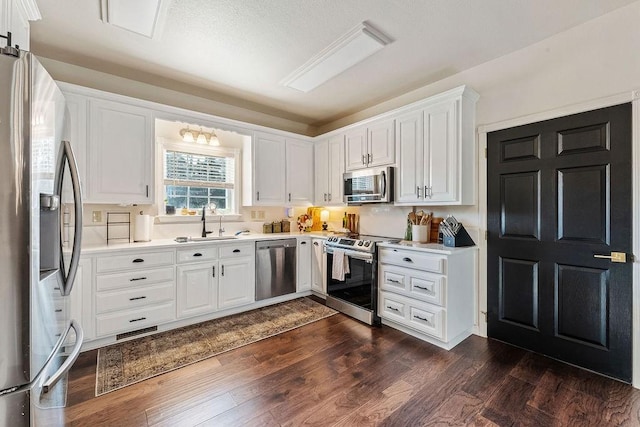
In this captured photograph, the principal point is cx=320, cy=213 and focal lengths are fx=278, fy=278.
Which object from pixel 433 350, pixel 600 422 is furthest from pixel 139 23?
pixel 600 422

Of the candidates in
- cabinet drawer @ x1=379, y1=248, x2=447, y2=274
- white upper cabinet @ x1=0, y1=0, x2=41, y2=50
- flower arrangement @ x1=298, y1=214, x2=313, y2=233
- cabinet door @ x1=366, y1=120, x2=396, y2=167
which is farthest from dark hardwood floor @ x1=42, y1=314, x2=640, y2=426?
white upper cabinet @ x1=0, y1=0, x2=41, y2=50

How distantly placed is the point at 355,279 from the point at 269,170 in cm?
195

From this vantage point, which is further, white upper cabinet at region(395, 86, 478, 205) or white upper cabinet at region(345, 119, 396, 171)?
white upper cabinet at region(345, 119, 396, 171)

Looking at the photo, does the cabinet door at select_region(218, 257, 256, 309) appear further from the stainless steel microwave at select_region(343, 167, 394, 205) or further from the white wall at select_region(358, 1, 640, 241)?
the white wall at select_region(358, 1, 640, 241)

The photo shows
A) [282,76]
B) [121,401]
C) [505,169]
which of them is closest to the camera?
[121,401]

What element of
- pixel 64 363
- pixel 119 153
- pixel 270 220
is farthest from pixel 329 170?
pixel 64 363

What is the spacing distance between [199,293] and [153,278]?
1.65ft

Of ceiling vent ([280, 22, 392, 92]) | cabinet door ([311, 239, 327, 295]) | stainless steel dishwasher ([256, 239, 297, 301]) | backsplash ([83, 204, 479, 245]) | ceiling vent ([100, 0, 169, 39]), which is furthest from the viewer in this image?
cabinet door ([311, 239, 327, 295])

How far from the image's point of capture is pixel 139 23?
2223mm

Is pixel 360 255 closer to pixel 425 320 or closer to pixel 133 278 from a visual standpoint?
pixel 425 320

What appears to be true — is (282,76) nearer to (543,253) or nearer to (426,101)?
(426,101)

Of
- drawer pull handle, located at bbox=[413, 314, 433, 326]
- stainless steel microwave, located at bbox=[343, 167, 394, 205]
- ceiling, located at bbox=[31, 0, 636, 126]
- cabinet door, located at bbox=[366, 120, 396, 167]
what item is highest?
ceiling, located at bbox=[31, 0, 636, 126]

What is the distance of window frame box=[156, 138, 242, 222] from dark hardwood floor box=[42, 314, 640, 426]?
1.67 m

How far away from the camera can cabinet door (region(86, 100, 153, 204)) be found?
107 inches
